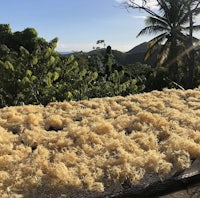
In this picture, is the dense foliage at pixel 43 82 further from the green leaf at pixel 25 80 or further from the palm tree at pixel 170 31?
the palm tree at pixel 170 31

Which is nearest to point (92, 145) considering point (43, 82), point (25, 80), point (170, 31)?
point (25, 80)

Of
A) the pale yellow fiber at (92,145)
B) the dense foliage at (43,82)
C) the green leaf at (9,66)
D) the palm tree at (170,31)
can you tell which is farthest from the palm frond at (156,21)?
the pale yellow fiber at (92,145)

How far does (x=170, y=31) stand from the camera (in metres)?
31.4

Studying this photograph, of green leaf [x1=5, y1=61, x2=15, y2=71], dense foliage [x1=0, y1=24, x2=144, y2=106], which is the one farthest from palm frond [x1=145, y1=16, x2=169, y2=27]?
green leaf [x1=5, y1=61, x2=15, y2=71]

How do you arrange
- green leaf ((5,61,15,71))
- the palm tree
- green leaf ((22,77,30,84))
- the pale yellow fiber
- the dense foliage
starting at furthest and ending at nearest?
the palm tree, green leaf ((5,61,15,71)), green leaf ((22,77,30,84)), the dense foliage, the pale yellow fiber

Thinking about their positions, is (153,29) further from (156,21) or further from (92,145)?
(92,145)

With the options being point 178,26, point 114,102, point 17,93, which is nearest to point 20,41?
point 178,26

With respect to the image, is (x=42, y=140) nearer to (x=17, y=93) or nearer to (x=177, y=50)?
(x=17, y=93)

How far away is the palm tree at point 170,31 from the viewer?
30.8 m

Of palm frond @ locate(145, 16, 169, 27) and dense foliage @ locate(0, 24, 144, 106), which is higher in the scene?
palm frond @ locate(145, 16, 169, 27)

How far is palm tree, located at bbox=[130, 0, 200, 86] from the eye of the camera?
101 feet

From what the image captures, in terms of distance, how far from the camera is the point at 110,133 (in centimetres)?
632

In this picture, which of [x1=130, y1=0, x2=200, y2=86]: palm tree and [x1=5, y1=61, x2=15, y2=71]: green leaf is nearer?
Result: [x1=5, y1=61, x2=15, y2=71]: green leaf

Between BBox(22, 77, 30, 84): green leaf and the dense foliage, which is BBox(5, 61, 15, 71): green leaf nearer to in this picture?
the dense foliage
